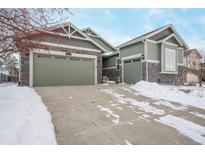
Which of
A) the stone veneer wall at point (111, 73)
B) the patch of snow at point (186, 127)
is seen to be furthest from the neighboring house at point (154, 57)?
the patch of snow at point (186, 127)

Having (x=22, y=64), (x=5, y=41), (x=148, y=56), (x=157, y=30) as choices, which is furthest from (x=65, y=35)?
(x=157, y=30)

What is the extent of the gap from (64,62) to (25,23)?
20.6 ft

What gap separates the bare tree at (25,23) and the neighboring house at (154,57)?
28.0ft

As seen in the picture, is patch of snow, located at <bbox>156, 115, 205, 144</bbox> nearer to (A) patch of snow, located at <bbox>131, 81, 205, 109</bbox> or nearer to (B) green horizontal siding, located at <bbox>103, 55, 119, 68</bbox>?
(A) patch of snow, located at <bbox>131, 81, 205, 109</bbox>

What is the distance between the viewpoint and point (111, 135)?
11.2 ft

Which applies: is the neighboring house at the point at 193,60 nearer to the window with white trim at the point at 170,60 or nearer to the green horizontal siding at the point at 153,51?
the window with white trim at the point at 170,60

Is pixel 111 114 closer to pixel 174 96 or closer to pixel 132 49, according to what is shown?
pixel 174 96

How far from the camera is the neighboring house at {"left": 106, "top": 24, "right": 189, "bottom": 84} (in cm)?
1225

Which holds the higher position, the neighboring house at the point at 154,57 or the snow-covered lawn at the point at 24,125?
the neighboring house at the point at 154,57

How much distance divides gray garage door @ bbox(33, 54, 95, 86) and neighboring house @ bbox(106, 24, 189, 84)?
3.43m

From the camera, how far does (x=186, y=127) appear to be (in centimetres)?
414

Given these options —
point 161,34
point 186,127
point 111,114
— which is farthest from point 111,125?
point 161,34

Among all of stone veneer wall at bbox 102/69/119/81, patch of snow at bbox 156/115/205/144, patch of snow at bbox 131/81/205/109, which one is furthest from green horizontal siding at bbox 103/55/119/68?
patch of snow at bbox 156/115/205/144

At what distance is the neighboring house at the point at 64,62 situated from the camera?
9.71 m
